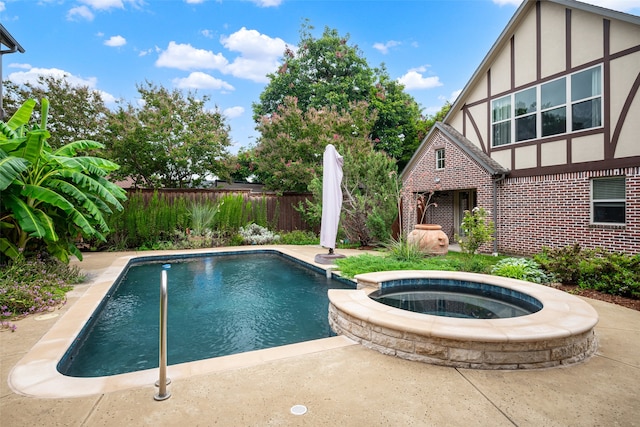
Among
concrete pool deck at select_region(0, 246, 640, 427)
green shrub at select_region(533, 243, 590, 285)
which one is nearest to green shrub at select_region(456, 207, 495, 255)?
green shrub at select_region(533, 243, 590, 285)

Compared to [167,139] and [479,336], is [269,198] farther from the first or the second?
[479,336]

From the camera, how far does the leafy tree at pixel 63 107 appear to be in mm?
12805

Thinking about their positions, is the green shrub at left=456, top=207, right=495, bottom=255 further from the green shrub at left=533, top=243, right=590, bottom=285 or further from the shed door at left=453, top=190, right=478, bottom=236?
the shed door at left=453, top=190, right=478, bottom=236

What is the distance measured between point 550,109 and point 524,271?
17.1 feet

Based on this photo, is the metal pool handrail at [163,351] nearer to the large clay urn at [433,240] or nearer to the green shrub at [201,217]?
the large clay urn at [433,240]

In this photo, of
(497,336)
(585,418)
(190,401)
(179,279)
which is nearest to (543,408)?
(585,418)

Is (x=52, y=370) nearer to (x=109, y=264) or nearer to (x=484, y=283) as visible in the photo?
(x=484, y=283)

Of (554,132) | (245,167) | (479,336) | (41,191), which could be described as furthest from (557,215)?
(245,167)

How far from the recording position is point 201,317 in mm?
4855

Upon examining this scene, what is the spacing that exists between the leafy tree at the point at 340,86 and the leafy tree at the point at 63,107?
9.76 m

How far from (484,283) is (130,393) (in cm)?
472

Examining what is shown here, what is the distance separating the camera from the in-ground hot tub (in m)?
2.85

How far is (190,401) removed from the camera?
233cm

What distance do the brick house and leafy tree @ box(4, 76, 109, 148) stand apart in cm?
1247
